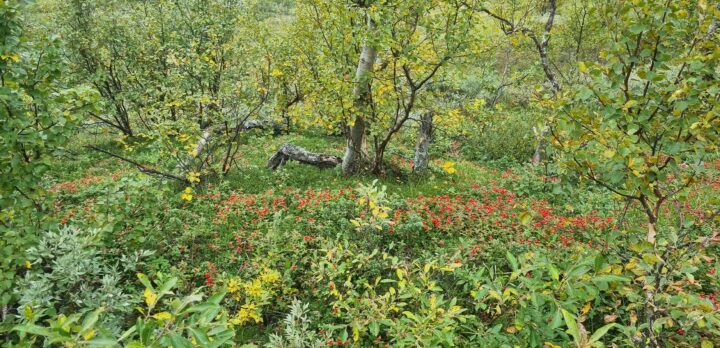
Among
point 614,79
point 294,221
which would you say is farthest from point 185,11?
point 614,79

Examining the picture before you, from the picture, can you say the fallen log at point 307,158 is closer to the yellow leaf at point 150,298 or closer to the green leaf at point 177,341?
the yellow leaf at point 150,298

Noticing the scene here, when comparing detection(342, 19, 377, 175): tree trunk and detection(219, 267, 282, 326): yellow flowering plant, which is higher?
detection(342, 19, 377, 175): tree trunk

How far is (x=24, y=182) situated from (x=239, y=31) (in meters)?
12.3

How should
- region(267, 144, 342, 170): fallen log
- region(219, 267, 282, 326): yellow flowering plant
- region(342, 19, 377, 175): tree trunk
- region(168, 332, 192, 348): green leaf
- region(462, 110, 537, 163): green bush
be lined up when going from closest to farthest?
region(168, 332, 192, 348): green leaf
region(219, 267, 282, 326): yellow flowering plant
region(342, 19, 377, 175): tree trunk
region(267, 144, 342, 170): fallen log
region(462, 110, 537, 163): green bush

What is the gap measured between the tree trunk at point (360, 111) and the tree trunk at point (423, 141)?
159cm

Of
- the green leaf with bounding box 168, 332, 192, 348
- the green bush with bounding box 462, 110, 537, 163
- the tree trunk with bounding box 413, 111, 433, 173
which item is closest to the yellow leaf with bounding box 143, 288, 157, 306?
the green leaf with bounding box 168, 332, 192, 348

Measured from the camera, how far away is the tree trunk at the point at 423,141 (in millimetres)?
10359

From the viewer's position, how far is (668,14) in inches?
120

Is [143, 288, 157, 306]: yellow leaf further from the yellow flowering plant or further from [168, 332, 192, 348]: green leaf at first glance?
the yellow flowering plant

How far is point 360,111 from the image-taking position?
30.0 feet

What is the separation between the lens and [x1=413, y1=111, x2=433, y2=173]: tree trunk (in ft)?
34.0

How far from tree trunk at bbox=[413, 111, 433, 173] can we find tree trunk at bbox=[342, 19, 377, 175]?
159cm

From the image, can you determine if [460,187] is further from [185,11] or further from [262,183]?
[185,11]

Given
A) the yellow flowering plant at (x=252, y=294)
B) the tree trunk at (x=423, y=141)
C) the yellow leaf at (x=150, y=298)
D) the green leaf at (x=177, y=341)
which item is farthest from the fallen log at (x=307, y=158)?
the green leaf at (x=177, y=341)
